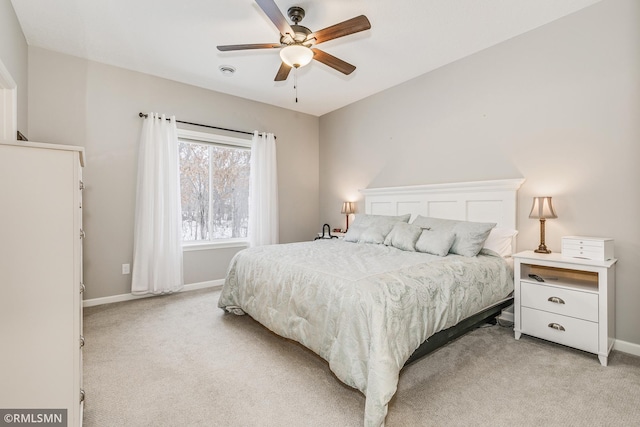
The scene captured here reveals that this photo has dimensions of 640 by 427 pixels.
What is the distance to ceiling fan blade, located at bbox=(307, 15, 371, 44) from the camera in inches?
82.7

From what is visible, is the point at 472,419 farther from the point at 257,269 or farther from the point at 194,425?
the point at 257,269

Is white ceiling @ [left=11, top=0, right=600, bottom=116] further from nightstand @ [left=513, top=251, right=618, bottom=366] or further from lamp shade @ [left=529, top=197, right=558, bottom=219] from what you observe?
nightstand @ [left=513, top=251, right=618, bottom=366]

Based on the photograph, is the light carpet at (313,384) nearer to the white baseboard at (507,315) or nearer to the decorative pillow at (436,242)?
the white baseboard at (507,315)

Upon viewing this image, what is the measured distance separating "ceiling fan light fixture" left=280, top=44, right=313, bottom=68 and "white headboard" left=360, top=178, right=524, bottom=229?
6.77 feet

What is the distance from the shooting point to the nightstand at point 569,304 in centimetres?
215

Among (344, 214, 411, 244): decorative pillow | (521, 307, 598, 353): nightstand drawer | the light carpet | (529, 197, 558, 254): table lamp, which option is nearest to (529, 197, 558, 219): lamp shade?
(529, 197, 558, 254): table lamp

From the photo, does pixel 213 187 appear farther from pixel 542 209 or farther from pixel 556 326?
pixel 556 326

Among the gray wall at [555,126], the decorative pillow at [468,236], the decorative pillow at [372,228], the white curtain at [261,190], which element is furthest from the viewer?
the white curtain at [261,190]

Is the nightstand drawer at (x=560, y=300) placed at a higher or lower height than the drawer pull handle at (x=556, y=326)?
higher

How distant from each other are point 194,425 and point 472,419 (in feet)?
4.81

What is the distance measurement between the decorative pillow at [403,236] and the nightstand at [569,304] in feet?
2.84

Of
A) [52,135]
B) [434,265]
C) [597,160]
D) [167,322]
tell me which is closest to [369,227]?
[434,265]

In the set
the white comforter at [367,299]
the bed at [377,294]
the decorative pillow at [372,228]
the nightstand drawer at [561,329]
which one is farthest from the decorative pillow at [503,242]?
the decorative pillow at [372,228]

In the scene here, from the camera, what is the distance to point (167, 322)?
2947mm
